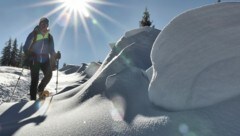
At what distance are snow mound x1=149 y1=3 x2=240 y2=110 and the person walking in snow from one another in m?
5.07

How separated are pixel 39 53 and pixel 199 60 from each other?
5.75m

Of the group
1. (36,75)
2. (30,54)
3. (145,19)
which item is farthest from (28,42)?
(145,19)

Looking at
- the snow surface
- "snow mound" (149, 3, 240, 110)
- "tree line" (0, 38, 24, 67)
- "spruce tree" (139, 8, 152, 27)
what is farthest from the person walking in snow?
"tree line" (0, 38, 24, 67)

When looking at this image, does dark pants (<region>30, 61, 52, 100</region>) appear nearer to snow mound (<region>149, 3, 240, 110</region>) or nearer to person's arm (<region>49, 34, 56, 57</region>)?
person's arm (<region>49, 34, 56, 57</region>)

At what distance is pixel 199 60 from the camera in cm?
327

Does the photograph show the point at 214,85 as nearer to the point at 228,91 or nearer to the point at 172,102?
the point at 228,91

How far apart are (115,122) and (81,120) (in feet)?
Answer: 2.00

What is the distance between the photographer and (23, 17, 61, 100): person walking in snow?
26.2 ft

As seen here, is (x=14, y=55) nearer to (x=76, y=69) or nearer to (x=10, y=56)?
(x=10, y=56)

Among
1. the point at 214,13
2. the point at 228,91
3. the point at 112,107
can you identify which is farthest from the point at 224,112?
the point at 112,107

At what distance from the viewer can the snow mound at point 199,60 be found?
300cm

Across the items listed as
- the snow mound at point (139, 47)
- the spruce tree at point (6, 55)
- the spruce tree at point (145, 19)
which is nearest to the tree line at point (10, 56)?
the spruce tree at point (6, 55)

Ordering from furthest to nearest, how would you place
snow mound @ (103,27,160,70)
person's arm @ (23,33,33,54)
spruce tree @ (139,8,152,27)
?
spruce tree @ (139,8,152,27) < person's arm @ (23,33,33,54) < snow mound @ (103,27,160,70)

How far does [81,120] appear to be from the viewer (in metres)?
3.83
